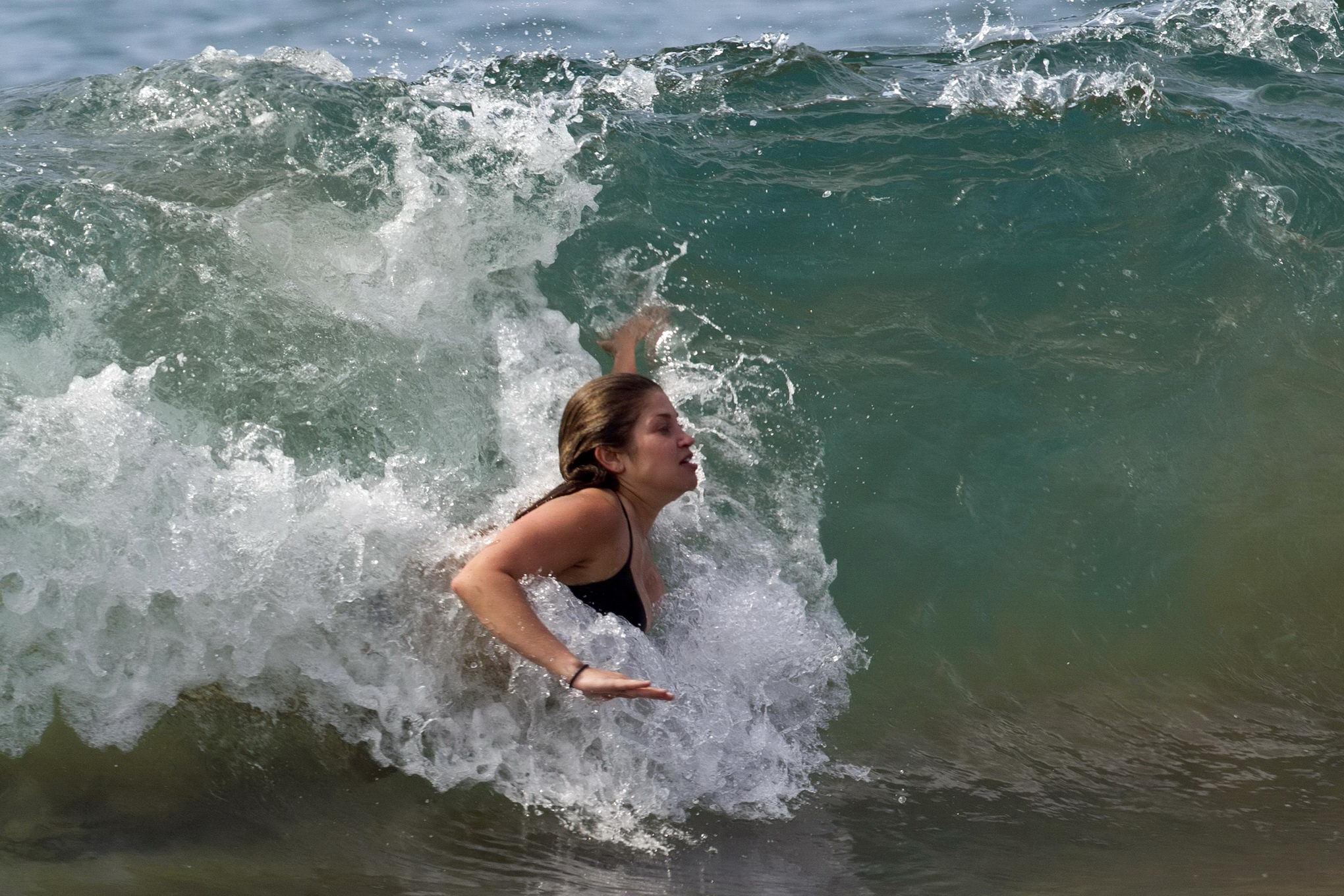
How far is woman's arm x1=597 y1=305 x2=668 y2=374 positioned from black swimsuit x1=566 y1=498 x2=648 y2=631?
91cm

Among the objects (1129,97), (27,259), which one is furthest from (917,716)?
(1129,97)

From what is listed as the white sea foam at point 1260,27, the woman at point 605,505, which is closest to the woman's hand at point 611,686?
the woman at point 605,505

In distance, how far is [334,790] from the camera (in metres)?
3.42

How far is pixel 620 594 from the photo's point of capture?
3564mm

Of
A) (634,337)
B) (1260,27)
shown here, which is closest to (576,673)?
(634,337)

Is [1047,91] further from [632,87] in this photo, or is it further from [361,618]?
[361,618]

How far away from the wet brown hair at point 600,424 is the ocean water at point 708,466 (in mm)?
376

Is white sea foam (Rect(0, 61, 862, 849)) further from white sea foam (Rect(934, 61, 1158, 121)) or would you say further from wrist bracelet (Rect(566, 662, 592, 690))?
white sea foam (Rect(934, 61, 1158, 121))

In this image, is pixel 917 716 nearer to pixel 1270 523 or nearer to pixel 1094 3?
pixel 1270 523

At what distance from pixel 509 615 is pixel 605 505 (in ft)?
1.48

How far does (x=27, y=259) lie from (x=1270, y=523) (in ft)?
15.6

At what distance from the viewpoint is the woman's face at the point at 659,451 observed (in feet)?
11.8

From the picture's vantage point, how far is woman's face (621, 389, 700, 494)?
358cm

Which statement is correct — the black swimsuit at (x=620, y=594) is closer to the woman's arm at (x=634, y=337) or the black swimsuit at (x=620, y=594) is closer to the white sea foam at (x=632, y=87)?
the woman's arm at (x=634, y=337)
